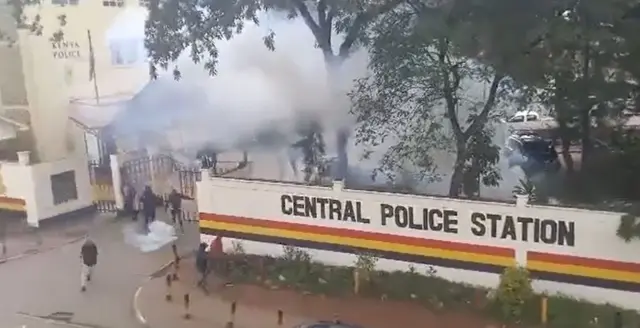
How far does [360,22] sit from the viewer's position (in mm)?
15000

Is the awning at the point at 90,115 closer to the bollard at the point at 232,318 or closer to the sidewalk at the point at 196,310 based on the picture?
the sidewalk at the point at 196,310

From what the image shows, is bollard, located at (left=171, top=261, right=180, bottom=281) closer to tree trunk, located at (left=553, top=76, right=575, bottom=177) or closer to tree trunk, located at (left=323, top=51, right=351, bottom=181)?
tree trunk, located at (left=323, top=51, right=351, bottom=181)

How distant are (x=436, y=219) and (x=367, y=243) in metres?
1.41

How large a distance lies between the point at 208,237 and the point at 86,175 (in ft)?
20.6

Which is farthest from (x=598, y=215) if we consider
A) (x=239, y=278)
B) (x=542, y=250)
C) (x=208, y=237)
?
(x=208, y=237)

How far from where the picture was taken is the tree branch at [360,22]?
13.9m

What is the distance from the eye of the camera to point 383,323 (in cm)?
1166

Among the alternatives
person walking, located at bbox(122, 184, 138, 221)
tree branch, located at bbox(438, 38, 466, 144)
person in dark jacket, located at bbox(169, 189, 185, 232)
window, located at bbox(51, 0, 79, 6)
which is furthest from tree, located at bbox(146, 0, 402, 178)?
window, located at bbox(51, 0, 79, 6)

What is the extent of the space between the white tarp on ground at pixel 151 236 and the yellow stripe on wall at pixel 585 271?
330 inches

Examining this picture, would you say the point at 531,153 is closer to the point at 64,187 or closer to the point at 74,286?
the point at 74,286

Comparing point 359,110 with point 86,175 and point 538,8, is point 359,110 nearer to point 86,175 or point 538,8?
point 538,8

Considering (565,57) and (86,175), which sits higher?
(565,57)

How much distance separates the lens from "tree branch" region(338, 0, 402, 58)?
13938 millimetres

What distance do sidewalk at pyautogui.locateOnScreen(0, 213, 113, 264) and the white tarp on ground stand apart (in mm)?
1243
